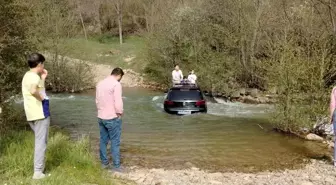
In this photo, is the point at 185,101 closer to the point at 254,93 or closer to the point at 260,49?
the point at 254,93

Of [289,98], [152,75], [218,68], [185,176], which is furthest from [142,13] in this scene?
[185,176]

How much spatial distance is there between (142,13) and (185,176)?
51.2 metres

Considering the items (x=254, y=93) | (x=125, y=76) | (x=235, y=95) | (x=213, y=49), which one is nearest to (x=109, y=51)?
(x=125, y=76)

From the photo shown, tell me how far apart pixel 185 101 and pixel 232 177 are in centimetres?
1046

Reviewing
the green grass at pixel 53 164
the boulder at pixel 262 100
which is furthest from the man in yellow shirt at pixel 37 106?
the boulder at pixel 262 100

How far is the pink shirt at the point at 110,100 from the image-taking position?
9.83 metres

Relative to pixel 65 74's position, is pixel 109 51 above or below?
above

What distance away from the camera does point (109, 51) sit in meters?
51.8

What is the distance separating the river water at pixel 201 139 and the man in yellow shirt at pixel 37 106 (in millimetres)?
4871

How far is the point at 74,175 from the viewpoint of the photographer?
7.97m

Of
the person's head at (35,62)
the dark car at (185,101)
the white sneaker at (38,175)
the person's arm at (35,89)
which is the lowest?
the dark car at (185,101)

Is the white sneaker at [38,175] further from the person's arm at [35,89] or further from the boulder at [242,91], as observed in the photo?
the boulder at [242,91]

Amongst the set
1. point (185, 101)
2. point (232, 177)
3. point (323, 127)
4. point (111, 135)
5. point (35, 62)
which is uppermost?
point (35, 62)

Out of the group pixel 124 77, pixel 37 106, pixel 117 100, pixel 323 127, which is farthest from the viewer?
pixel 124 77
